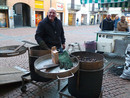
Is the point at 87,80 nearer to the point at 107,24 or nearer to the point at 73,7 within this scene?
the point at 107,24

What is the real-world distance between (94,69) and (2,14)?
1908cm

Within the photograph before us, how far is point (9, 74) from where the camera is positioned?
12.3 feet

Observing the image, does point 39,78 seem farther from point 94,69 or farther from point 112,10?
point 112,10

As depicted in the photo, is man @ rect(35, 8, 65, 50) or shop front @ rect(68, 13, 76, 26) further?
shop front @ rect(68, 13, 76, 26)

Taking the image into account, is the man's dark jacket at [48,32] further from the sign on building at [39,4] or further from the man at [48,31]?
the sign on building at [39,4]

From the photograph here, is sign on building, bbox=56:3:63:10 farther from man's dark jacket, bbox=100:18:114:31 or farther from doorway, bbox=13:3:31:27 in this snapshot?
man's dark jacket, bbox=100:18:114:31

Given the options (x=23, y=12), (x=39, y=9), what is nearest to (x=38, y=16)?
(x=39, y=9)

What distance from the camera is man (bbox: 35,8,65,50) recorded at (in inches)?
115

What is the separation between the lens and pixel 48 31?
3.04 metres

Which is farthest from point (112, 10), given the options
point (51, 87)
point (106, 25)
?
point (51, 87)

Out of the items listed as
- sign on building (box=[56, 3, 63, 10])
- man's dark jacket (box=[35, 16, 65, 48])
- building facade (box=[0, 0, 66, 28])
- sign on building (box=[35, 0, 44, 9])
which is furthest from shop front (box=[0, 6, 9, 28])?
man's dark jacket (box=[35, 16, 65, 48])

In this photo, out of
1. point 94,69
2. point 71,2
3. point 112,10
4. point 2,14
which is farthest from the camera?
point 112,10

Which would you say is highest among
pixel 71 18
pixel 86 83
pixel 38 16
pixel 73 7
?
pixel 73 7

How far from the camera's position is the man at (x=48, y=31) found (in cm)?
291
